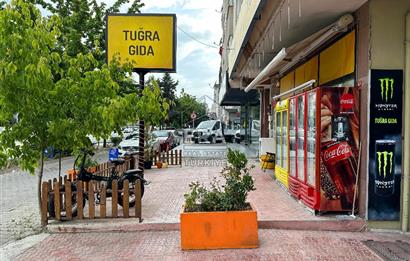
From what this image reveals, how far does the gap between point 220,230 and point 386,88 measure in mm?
3184

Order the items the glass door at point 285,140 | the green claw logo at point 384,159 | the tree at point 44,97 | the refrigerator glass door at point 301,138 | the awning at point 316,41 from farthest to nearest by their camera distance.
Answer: the glass door at point 285,140 < the refrigerator glass door at point 301,138 < the awning at point 316,41 < the green claw logo at point 384,159 < the tree at point 44,97

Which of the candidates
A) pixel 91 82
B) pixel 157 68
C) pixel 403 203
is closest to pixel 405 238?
pixel 403 203

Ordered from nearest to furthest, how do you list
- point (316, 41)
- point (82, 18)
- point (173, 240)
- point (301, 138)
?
point (173, 240) < point (301, 138) < point (316, 41) < point (82, 18)

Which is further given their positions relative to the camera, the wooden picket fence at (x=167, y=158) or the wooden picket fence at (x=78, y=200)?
the wooden picket fence at (x=167, y=158)

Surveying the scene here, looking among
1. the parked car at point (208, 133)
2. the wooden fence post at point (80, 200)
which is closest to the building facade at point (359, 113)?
the wooden fence post at point (80, 200)

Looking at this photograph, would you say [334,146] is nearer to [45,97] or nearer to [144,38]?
[45,97]

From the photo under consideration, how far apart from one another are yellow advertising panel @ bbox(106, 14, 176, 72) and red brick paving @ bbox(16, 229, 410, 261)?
16.1 ft

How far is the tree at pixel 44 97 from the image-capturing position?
5.93m

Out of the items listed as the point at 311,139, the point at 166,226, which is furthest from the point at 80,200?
the point at 311,139

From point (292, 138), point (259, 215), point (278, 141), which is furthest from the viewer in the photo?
point (278, 141)

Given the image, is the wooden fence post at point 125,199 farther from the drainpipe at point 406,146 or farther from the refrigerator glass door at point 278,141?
the refrigerator glass door at point 278,141

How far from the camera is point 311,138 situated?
6867 mm

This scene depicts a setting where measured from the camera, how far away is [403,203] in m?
6.06

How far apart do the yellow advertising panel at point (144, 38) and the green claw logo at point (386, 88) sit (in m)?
5.33
